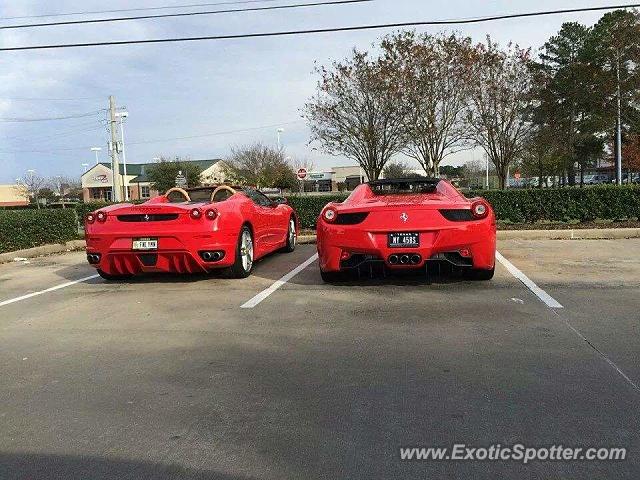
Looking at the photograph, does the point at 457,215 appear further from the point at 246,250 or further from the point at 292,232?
the point at 292,232

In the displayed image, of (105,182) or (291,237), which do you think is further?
(105,182)

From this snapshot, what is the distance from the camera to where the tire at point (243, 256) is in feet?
23.7

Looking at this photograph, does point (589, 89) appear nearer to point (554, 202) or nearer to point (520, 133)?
point (520, 133)

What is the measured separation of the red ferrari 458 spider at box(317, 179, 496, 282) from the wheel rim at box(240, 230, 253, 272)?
1.44m

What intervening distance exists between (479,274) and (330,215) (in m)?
1.89

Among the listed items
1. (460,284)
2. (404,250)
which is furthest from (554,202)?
(404,250)

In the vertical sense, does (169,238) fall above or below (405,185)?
below

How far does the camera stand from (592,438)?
264 centimetres

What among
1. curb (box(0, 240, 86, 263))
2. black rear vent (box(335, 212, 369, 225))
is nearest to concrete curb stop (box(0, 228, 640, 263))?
curb (box(0, 240, 86, 263))

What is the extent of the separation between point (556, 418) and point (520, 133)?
75.1 ft

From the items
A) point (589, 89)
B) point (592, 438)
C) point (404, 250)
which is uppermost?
point (589, 89)

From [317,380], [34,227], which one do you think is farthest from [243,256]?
[34,227]

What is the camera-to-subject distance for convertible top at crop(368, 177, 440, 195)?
7105mm

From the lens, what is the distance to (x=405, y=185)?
7.23 meters
